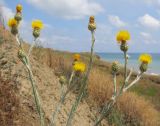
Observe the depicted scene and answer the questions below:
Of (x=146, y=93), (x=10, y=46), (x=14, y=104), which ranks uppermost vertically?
(x=10, y=46)

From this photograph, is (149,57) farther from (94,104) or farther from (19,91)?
(94,104)

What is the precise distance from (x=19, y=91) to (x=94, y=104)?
119 inches

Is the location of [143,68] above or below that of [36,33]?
below

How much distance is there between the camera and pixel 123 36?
3.60 metres

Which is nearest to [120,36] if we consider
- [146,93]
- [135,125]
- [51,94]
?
[51,94]

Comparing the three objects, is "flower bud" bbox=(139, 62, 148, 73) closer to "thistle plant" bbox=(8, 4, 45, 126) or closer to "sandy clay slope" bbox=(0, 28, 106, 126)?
"thistle plant" bbox=(8, 4, 45, 126)

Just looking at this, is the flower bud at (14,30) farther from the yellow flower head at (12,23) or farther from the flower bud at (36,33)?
the flower bud at (36,33)

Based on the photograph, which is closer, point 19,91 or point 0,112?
point 0,112

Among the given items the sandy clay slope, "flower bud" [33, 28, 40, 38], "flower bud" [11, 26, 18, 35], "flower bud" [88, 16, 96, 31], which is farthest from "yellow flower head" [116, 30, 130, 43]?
the sandy clay slope

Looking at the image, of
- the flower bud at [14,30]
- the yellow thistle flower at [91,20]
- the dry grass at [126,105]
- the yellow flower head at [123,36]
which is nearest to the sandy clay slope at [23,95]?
the dry grass at [126,105]

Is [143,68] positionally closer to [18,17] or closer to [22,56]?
[22,56]

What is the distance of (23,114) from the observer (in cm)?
716

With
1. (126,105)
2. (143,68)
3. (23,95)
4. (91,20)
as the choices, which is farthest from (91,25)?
(126,105)

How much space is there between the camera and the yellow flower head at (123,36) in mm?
3592
